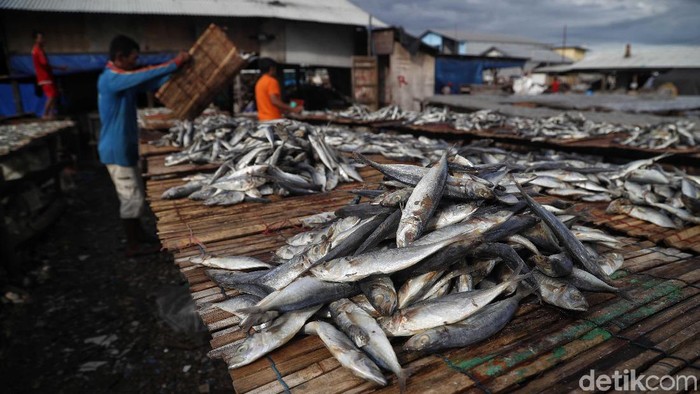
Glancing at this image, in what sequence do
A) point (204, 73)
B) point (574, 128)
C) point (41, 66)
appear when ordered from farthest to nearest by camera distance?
point (41, 66), point (574, 128), point (204, 73)

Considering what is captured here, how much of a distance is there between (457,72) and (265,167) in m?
26.5

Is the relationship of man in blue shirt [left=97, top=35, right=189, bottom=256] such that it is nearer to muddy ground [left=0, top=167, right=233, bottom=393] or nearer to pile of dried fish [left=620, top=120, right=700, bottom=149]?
muddy ground [left=0, top=167, right=233, bottom=393]

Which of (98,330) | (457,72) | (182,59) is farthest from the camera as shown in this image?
(457,72)

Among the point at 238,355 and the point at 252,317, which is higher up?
the point at 252,317

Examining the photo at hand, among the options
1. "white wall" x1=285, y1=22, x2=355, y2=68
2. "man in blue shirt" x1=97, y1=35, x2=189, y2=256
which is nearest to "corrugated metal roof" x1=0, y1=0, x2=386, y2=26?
"white wall" x1=285, y1=22, x2=355, y2=68

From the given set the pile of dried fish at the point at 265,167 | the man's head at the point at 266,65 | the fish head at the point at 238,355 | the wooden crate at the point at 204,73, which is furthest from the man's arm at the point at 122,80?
the fish head at the point at 238,355

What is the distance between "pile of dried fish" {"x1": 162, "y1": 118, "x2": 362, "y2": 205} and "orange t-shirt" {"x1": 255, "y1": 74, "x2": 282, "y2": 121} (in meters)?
2.48

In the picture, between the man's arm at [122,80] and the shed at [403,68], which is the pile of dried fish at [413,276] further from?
the shed at [403,68]

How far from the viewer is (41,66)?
492 inches

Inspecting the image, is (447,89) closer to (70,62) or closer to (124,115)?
(70,62)

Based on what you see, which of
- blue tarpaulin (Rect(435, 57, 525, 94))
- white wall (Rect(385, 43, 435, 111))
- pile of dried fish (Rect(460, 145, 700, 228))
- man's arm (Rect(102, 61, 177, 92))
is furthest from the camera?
blue tarpaulin (Rect(435, 57, 525, 94))

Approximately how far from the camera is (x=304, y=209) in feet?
14.0

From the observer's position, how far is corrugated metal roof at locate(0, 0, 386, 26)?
14895 mm

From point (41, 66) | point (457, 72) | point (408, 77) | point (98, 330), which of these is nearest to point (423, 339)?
point (98, 330)
